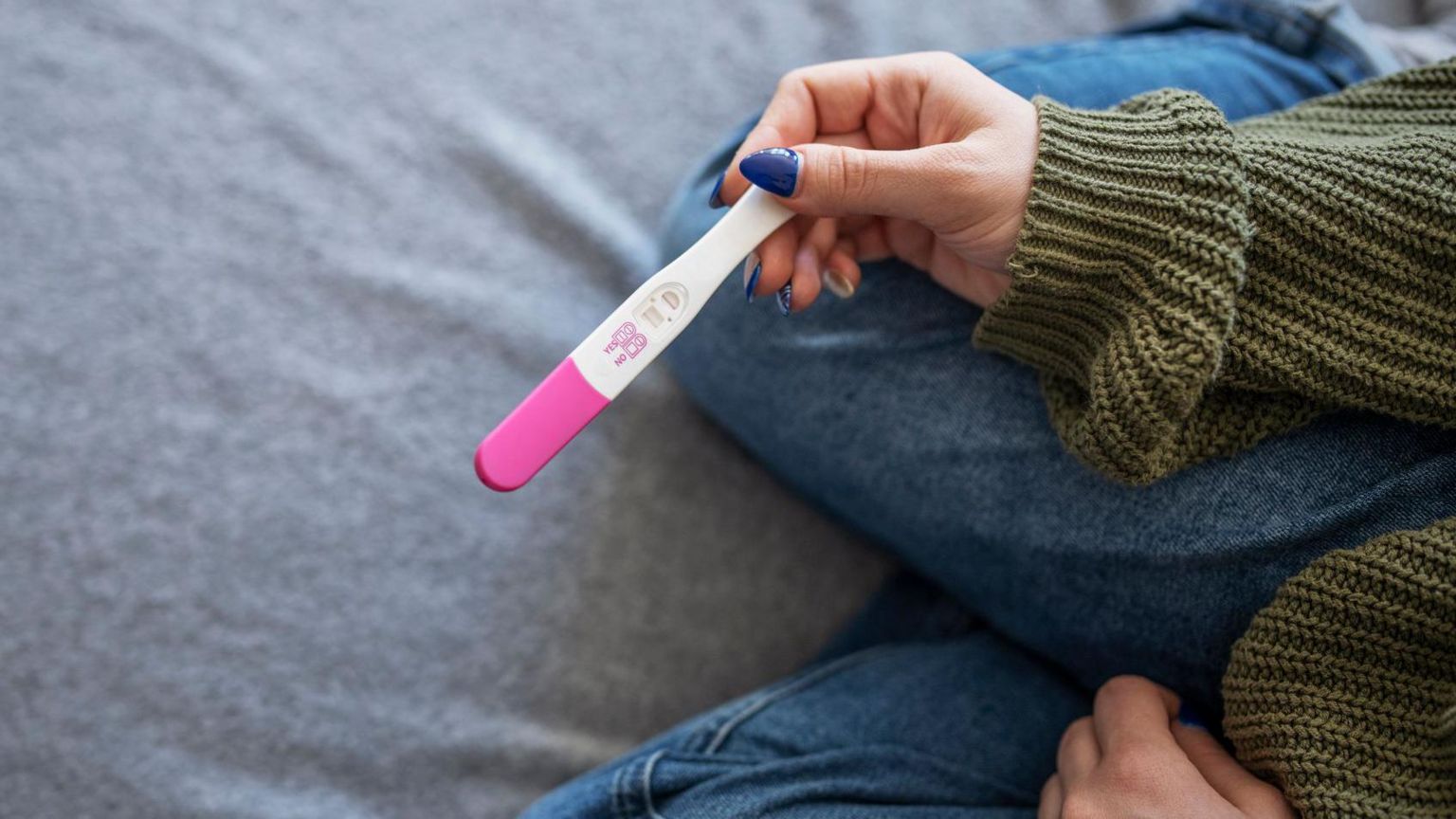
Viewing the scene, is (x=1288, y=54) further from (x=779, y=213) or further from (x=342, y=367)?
(x=342, y=367)

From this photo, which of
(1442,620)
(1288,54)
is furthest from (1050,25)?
(1442,620)

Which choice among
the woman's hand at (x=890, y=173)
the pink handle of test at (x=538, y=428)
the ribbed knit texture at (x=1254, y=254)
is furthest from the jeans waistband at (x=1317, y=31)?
the pink handle of test at (x=538, y=428)

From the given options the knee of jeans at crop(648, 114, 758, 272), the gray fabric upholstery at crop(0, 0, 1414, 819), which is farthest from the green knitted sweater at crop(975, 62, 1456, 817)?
the gray fabric upholstery at crop(0, 0, 1414, 819)

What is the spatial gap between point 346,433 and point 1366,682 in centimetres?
70

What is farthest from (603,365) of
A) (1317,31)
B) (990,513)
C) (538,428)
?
(1317,31)

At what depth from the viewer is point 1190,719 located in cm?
61

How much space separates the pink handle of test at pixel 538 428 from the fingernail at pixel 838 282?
0.18 metres

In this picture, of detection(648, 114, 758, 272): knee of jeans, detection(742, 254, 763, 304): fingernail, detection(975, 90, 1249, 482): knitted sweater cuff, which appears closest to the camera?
detection(975, 90, 1249, 482): knitted sweater cuff

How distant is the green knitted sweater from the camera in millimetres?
497

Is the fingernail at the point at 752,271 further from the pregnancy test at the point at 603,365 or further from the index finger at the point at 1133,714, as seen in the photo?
the index finger at the point at 1133,714

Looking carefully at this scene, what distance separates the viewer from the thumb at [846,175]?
0.51 meters

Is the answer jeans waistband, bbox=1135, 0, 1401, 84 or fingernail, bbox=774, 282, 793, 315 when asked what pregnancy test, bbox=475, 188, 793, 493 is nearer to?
fingernail, bbox=774, 282, 793, 315

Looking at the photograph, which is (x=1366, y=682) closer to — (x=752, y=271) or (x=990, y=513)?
(x=990, y=513)

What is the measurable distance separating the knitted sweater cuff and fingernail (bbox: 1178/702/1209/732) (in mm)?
183
